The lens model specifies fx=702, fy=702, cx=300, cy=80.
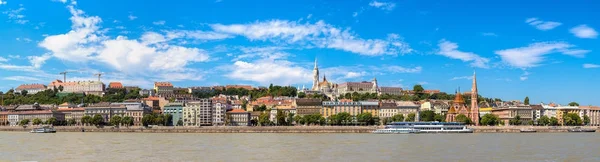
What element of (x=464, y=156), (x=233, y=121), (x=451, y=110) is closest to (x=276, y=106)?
(x=233, y=121)

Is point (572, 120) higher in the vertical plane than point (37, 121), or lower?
lower

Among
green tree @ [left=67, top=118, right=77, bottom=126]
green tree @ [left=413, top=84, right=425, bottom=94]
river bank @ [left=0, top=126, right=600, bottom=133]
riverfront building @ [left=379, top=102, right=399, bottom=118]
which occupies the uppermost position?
green tree @ [left=413, top=84, right=425, bottom=94]

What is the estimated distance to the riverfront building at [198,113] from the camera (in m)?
98.6

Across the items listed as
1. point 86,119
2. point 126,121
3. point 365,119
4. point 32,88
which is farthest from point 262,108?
point 32,88

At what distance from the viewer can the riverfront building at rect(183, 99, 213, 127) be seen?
9856 cm

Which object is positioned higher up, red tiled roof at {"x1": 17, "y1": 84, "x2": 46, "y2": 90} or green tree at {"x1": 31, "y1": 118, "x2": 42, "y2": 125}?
red tiled roof at {"x1": 17, "y1": 84, "x2": 46, "y2": 90}

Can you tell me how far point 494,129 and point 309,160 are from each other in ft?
184

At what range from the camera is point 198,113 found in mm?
99250

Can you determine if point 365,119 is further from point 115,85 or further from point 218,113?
point 115,85

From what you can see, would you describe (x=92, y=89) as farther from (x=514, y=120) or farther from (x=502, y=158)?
(x=502, y=158)

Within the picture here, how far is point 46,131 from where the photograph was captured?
80.0 meters

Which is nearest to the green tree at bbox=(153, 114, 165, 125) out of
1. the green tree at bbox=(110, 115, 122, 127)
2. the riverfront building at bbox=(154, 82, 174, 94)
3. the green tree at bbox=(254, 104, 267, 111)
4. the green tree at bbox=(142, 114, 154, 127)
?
the green tree at bbox=(142, 114, 154, 127)

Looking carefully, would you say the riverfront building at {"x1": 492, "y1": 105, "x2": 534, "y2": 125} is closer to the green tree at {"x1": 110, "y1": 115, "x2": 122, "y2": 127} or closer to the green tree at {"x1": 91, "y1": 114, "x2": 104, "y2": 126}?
the green tree at {"x1": 110, "y1": 115, "x2": 122, "y2": 127}

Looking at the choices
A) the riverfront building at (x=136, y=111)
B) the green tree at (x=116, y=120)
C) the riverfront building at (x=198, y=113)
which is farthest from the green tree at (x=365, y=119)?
the green tree at (x=116, y=120)
